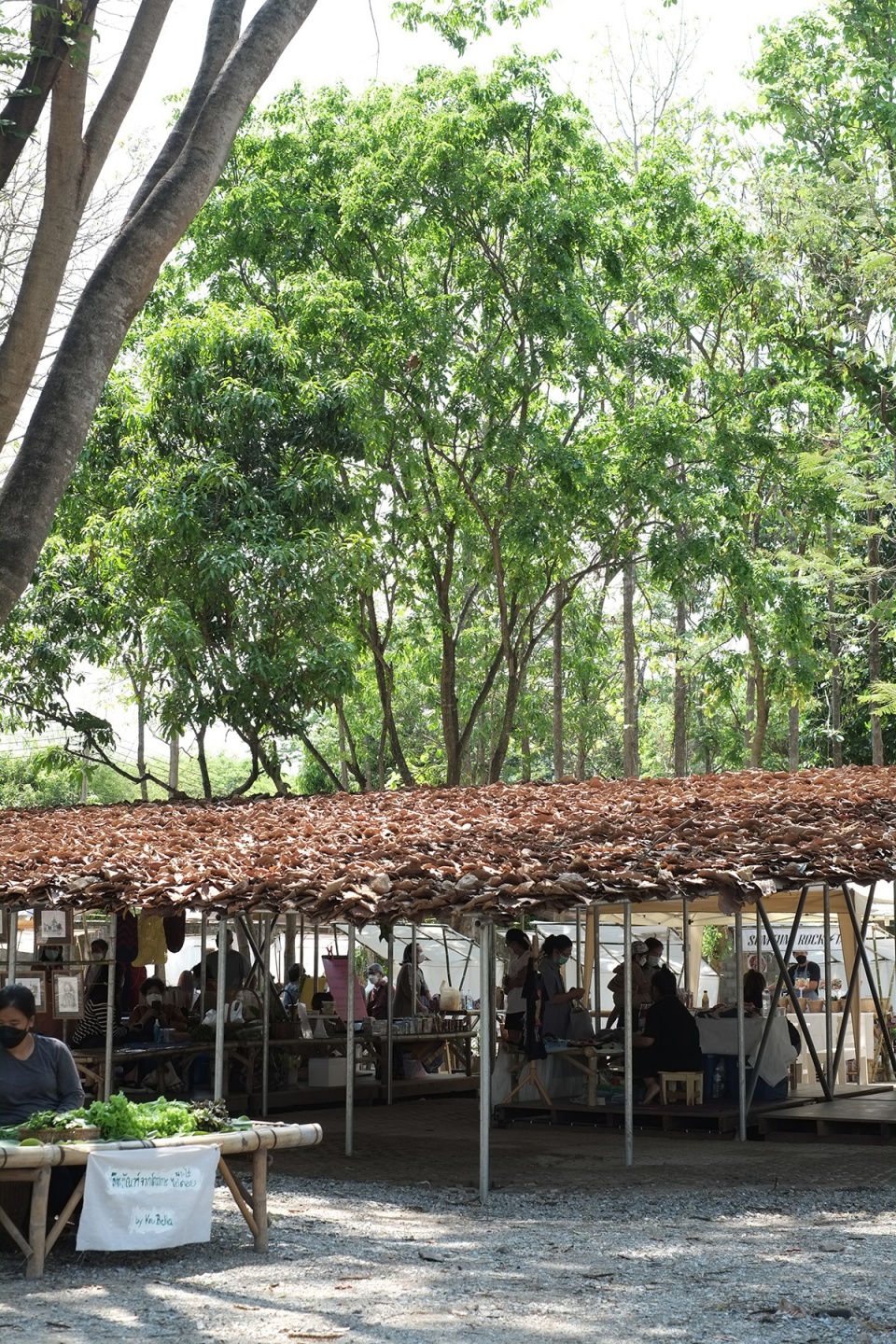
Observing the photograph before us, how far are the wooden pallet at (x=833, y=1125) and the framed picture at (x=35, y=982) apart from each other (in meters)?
6.66

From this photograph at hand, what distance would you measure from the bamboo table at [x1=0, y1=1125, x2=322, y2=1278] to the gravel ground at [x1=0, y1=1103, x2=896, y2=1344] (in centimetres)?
16

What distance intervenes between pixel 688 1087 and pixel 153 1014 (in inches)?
214

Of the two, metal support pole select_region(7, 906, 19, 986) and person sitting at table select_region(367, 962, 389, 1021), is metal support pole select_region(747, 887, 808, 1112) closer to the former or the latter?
person sitting at table select_region(367, 962, 389, 1021)

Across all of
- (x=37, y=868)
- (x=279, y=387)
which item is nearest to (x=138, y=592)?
(x=279, y=387)

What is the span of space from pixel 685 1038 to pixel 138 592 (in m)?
9.69

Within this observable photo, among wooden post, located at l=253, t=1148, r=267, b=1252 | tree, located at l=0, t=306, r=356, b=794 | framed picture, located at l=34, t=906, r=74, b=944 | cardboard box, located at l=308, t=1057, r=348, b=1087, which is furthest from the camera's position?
tree, located at l=0, t=306, r=356, b=794

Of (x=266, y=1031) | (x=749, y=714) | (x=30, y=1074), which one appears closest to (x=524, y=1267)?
(x=30, y=1074)

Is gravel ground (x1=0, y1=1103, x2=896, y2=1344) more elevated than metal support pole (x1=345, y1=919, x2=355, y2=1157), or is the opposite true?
metal support pole (x1=345, y1=919, x2=355, y2=1157)

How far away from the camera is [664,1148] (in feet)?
42.7

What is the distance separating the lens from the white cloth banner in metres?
7.74

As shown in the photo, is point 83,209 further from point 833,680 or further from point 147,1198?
point 833,680

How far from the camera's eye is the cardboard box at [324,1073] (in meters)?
17.0

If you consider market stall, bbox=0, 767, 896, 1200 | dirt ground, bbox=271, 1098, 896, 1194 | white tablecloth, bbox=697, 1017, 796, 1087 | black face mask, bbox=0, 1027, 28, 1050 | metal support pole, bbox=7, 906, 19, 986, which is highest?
market stall, bbox=0, 767, 896, 1200

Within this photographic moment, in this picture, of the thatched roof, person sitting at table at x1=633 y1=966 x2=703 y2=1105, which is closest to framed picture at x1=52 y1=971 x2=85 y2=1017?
the thatched roof
